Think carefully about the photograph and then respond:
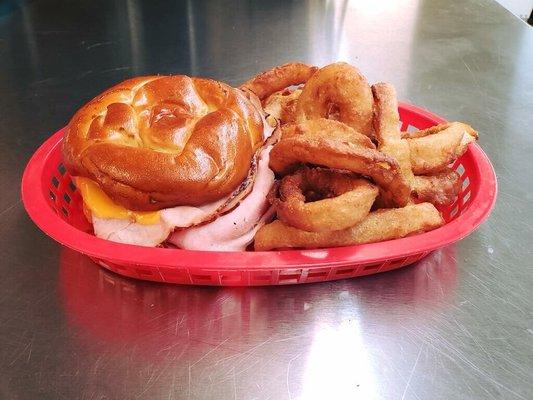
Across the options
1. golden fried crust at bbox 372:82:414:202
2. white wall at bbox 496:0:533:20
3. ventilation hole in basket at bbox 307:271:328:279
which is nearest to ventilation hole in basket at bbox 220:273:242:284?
ventilation hole in basket at bbox 307:271:328:279

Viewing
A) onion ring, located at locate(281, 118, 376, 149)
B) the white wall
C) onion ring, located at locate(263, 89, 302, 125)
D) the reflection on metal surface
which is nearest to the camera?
the reflection on metal surface

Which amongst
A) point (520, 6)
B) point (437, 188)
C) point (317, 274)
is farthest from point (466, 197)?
point (520, 6)

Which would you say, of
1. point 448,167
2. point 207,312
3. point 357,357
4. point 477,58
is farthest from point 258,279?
point 477,58

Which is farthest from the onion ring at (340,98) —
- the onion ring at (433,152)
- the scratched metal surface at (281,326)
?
the scratched metal surface at (281,326)

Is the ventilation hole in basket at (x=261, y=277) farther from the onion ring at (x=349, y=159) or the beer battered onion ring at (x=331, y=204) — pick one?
the onion ring at (x=349, y=159)

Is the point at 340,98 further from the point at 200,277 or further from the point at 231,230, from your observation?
the point at 200,277

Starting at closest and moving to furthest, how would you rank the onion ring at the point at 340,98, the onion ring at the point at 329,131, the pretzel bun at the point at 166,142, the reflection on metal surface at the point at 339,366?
the reflection on metal surface at the point at 339,366 < the pretzel bun at the point at 166,142 < the onion ring at the point at 329,131 < the onion ring at the point at 340,98

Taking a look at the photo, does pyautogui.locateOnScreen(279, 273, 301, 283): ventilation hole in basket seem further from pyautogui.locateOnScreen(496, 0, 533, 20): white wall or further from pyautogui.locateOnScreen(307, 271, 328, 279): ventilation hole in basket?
pyautogui.locateOnScreen(496, 0, 533, 20): white wall
